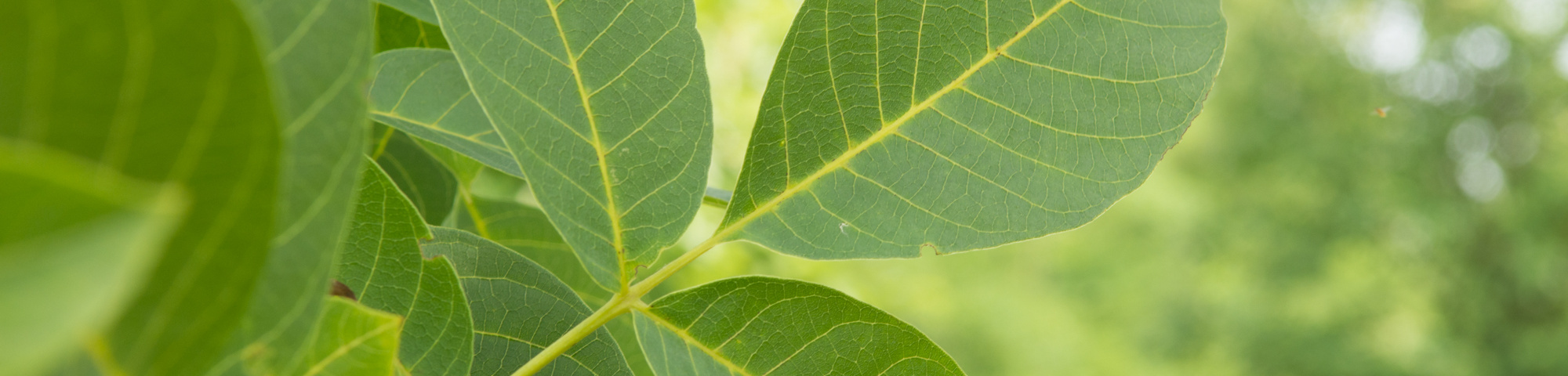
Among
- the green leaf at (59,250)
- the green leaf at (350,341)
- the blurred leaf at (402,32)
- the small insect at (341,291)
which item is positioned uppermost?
the blurred leaf at (402,32)

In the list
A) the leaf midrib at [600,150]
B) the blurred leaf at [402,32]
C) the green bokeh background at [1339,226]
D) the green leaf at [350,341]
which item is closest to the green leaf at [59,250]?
the green leaf at [350,341]

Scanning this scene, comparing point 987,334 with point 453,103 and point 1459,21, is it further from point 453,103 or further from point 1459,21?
point 453,103

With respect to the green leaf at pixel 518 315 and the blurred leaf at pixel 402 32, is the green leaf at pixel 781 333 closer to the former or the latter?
the green leaf at pixel 518 315

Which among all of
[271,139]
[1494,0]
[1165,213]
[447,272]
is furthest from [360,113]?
[1494,0]

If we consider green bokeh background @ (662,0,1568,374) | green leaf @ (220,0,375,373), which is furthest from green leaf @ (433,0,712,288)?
green bokeh background @ (662,0,1568,374)

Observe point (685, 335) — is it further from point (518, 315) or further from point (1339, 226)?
point (1339, 226)

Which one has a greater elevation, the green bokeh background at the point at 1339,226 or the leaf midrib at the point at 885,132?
the green bokeh background at the point at 1339,226

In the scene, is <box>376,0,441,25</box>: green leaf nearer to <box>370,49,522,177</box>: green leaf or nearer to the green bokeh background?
<box>370,49,522,177</box>: green leaf
